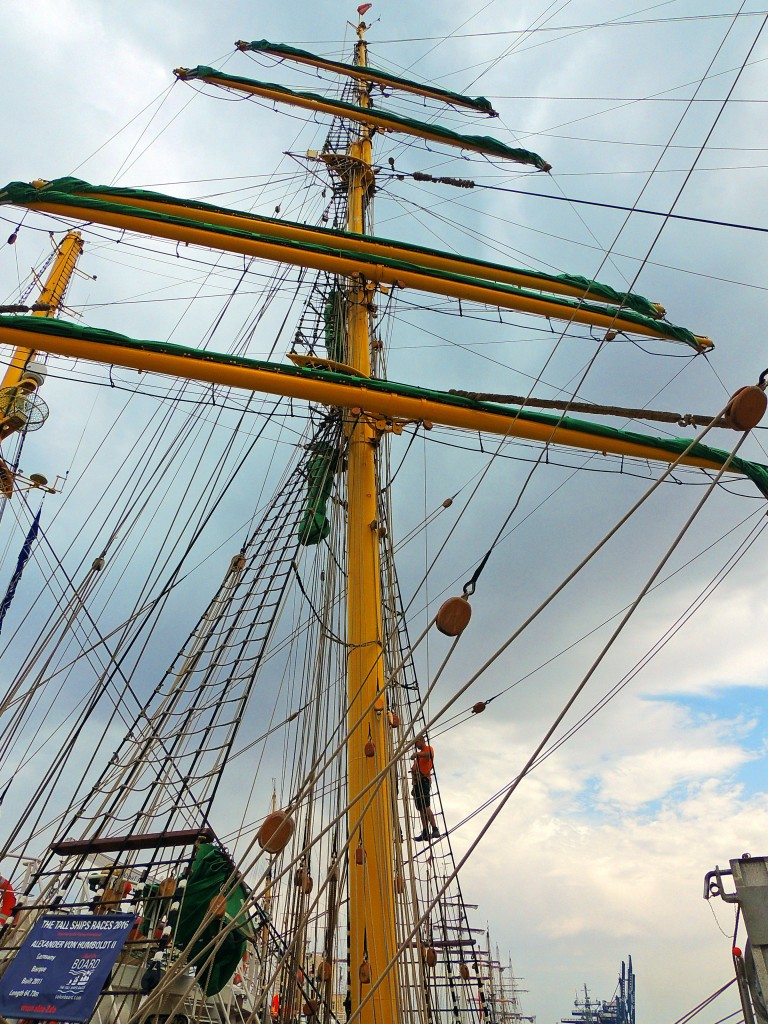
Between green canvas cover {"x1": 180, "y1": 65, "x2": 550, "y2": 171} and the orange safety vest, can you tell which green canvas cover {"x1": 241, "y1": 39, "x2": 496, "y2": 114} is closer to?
green canvas cover {"x1": 180, "y1": 65, "x2": 550, "y2": 171}

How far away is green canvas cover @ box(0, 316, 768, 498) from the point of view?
9.10 metres

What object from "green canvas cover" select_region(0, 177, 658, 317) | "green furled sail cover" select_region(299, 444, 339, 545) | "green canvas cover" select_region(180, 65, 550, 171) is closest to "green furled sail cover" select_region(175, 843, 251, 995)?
"green furled sail cover" select_region(299, 444, 339, 545)

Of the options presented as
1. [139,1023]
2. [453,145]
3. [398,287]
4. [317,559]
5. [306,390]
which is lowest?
[139,1023]

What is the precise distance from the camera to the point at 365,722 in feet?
27.6

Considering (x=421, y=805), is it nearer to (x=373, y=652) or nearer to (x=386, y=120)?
(x=373, y=652)

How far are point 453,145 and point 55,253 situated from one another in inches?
500

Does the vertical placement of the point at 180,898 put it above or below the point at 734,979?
above

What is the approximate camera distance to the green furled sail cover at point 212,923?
18.5 feet

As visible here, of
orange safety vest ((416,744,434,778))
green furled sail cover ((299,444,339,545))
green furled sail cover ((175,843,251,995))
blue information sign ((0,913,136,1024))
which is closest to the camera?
blue information sign ((0,913,136,1024))

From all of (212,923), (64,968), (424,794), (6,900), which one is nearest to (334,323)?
(424,794)

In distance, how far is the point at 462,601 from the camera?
4.09m

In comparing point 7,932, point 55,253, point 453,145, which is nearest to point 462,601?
point 7,932

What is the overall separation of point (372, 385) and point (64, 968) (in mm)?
7243

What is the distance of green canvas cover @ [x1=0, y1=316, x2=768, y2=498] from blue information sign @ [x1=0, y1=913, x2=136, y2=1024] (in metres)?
6.53
